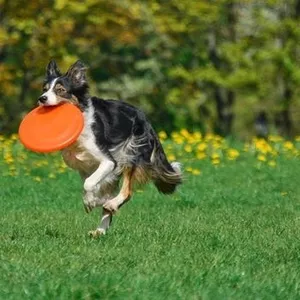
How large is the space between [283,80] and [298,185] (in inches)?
739

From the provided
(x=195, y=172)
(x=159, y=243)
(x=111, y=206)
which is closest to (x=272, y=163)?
(x=195, y=172)

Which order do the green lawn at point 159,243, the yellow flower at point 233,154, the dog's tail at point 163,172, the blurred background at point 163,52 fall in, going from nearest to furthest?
the green lawn at point 159,243 → the dog's tail at point 163,172 → the yellow flower at point 233,154 → the blurred background at point 163,52

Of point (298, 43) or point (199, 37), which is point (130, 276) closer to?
point (298, 43)

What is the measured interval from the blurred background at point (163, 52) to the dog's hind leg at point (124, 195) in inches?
681

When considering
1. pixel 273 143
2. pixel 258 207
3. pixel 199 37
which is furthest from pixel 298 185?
pixel 199 37

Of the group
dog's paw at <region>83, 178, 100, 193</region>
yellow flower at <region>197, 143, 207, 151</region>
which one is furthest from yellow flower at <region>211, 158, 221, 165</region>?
dog's paw at <region>83, 178, 100, 193</region>

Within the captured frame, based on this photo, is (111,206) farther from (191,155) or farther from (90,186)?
(191,155)

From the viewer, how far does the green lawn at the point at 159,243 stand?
6844 mm

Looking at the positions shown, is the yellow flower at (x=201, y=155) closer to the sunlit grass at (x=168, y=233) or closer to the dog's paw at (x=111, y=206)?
the sunlit grass at (x=168, y=233)

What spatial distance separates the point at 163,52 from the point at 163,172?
23081 mm

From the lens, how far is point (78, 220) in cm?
1087

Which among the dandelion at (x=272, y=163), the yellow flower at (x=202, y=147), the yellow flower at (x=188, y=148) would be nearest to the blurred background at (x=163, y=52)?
the yellow flower at (x=188, y=148)

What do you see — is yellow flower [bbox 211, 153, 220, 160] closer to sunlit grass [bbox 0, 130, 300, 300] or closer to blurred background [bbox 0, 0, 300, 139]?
sunlit grass [bbox 0, 130, 300, 300]

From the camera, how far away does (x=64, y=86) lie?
9.89m
